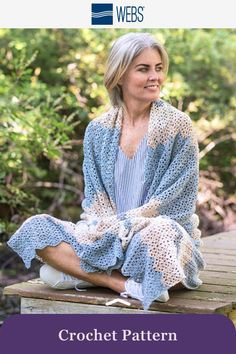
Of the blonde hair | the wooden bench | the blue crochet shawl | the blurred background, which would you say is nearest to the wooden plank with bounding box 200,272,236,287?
the wooden bench

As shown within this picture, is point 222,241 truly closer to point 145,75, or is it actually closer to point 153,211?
point 153,211

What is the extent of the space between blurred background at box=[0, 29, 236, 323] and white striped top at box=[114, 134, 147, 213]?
5.02 feet

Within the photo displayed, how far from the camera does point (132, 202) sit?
3555mm

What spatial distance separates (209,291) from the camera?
354 cm

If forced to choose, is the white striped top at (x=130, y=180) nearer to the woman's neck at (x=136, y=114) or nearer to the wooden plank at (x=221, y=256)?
the woman's neck at (x=136, y=114)

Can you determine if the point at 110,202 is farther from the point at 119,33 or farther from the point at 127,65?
the point at 119,33

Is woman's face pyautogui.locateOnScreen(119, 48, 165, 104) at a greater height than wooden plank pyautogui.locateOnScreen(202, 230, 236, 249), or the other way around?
woman's face pyautogui.locateOnScreen(119, 48, 165, 104)

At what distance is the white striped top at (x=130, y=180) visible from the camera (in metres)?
3.54
